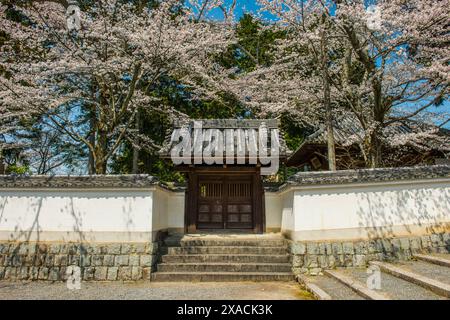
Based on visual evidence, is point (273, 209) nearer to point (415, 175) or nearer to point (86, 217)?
point (415, 175)

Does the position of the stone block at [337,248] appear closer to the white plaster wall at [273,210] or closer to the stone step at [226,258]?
the stone step at [226,258]

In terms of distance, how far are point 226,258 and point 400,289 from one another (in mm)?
4112

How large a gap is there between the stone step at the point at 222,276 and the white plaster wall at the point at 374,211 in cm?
104

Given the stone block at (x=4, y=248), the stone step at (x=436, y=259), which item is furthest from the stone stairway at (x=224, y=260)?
the stone block at (x=4, y=248)

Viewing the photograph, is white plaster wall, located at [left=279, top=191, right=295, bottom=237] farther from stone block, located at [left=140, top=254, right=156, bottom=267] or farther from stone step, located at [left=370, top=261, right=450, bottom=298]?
stone block, located at [left=140, top=254, right=156, bottom=267]

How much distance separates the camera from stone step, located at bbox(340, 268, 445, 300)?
4.84m

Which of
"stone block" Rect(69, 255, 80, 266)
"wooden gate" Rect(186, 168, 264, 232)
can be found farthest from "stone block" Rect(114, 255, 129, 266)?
"wooden gate" Rect(186, 168, 264, 232)

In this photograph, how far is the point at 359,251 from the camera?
299 inches

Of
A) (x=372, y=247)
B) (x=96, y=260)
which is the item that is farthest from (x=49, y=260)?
(x=372, y=247)

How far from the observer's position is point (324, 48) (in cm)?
1088

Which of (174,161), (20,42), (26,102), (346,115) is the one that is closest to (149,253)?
(174,161)

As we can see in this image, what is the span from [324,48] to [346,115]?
15.3 ft

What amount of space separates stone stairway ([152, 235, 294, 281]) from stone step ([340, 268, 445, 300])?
2019 millimetres

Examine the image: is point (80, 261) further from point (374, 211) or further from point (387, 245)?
point (387, 245)
